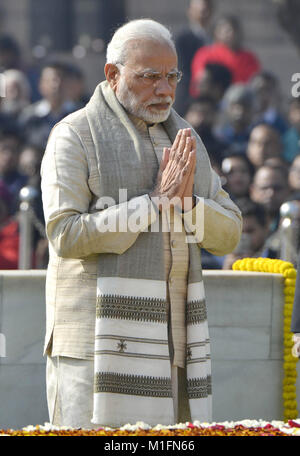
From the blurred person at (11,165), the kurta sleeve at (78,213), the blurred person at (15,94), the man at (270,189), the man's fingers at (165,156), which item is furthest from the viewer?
the blurred person at (15,94)

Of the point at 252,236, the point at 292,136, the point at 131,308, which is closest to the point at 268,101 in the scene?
the point at 292,136

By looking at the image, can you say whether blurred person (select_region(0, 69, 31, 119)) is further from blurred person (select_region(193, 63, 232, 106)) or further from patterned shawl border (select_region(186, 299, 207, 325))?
patterned shawl border (select_region(186, 299, 207, 325))

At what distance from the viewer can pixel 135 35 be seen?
509 centimetres

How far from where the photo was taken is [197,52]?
43.2 ft

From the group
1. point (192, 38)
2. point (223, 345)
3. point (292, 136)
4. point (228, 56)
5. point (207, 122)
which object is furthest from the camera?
point (228, 56)

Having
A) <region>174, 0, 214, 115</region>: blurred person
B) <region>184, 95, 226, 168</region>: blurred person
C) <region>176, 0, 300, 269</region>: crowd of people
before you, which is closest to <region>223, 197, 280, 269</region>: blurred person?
<region>176, 0, 300, 269</region>: crowd of people

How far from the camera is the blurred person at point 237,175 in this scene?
10.0 meters

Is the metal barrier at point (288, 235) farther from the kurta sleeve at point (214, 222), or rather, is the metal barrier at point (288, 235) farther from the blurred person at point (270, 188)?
the kurta sleeve at point (214, 222)

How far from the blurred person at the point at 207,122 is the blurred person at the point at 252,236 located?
865 mm

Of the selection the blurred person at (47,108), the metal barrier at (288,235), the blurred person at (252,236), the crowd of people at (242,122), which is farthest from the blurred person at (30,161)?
the metal barrier at (288,235)

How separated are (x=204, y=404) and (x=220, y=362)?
6.27 feet

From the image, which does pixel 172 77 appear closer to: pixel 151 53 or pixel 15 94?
pixel 151 53

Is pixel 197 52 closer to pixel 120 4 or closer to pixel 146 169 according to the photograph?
pixel 120 4

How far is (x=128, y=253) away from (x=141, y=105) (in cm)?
66
